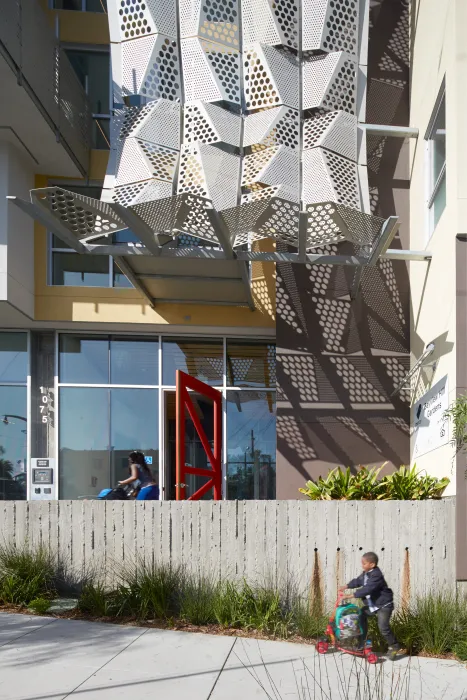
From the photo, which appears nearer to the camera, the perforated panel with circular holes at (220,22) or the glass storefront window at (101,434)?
the perforated panel with circular holes at (220,22)

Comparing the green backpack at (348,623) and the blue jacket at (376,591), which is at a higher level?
the blue jacket at (376,591)

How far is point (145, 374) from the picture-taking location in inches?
596

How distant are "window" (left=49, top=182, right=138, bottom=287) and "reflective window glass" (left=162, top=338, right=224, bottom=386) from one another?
160 centimetres

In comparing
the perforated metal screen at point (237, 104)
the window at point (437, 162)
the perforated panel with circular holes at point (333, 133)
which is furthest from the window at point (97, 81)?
the window at point (437, 162)

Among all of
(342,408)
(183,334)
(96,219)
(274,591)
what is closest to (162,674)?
(274,591)

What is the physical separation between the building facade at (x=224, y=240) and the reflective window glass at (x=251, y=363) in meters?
0.04

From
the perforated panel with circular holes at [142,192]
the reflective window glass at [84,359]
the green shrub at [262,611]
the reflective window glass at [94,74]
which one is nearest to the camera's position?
the green shrub at [262,611]

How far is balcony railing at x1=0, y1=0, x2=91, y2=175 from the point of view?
11.8 m

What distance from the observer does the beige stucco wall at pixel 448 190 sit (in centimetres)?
1037

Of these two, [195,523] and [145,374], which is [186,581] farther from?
[145,374]

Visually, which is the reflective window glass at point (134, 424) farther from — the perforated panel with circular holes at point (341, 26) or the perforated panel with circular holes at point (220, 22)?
the perforated panel with circular holes at point (341, 26)

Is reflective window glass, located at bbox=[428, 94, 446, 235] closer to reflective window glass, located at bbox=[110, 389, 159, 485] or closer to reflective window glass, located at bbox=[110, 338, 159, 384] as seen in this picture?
reflective window glass, located at bbox=[110, 338, 159, 384]

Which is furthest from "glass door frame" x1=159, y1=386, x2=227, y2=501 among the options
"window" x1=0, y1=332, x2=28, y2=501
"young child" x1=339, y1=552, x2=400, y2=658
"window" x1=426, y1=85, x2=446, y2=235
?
"young child" x1=339, y1=552, x2=400, y2=658

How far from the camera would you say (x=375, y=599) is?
26.1 ft
